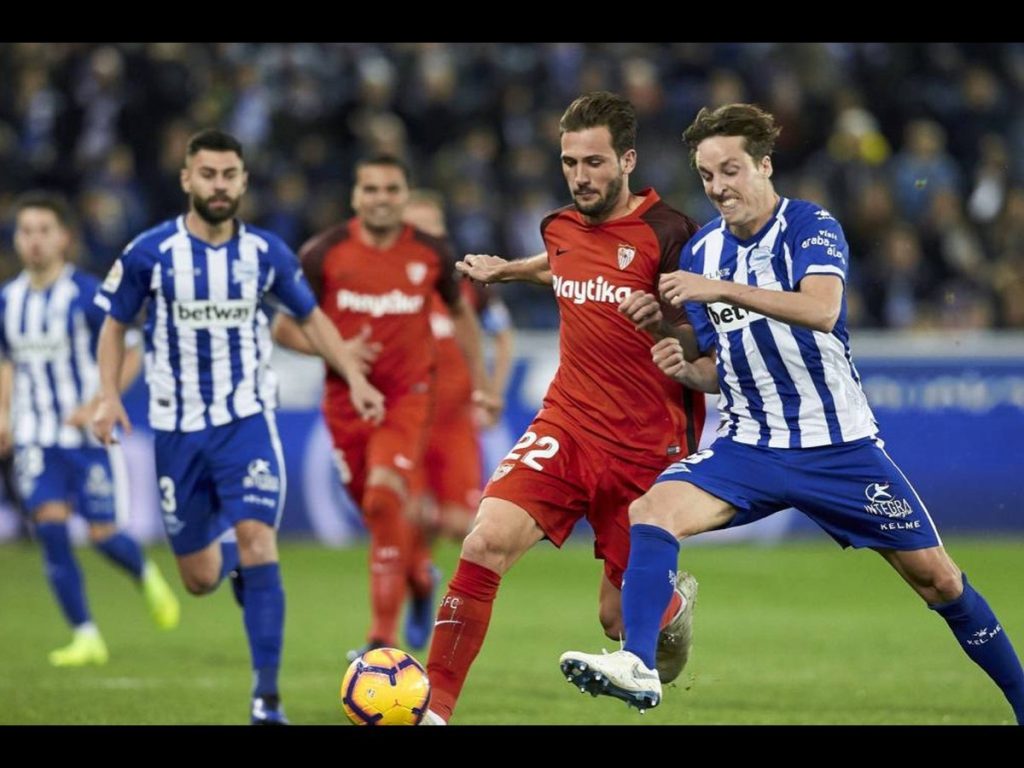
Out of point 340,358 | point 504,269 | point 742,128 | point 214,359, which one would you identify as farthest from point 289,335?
point 742,128

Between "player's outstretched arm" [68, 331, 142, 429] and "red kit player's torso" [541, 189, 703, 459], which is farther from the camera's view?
"player's outstretched arm" [68, 331, 142, 429]

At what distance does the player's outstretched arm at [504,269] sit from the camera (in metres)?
6.70

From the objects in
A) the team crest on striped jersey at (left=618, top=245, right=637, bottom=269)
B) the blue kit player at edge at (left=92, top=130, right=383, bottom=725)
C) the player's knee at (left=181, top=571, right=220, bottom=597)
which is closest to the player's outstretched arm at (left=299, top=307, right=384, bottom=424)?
the blue kit player at edge at (left=92, top=130, right=383, bottom=725)

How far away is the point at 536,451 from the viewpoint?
6.46 meters

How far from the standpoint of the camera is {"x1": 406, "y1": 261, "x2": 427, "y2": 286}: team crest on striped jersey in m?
9.59

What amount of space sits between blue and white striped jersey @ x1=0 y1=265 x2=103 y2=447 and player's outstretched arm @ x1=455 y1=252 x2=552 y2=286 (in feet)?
13.4

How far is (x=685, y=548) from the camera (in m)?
14.6

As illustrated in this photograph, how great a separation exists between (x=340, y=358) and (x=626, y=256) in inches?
74.0

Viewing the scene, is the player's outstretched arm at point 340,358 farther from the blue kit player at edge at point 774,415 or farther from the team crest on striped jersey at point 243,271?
the blue kit player at edge at point 774,415

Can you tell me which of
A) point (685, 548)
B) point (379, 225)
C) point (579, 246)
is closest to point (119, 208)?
point (685, 548)

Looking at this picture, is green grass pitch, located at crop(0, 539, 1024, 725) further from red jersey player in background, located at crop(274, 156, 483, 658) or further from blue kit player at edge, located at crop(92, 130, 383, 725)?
red jersey player in background, located at crop(274, 156, 483, 658)

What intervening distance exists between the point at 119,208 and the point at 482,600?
11501mm

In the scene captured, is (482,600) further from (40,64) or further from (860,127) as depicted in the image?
(40,64)

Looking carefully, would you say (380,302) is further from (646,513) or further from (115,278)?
(646,513)
